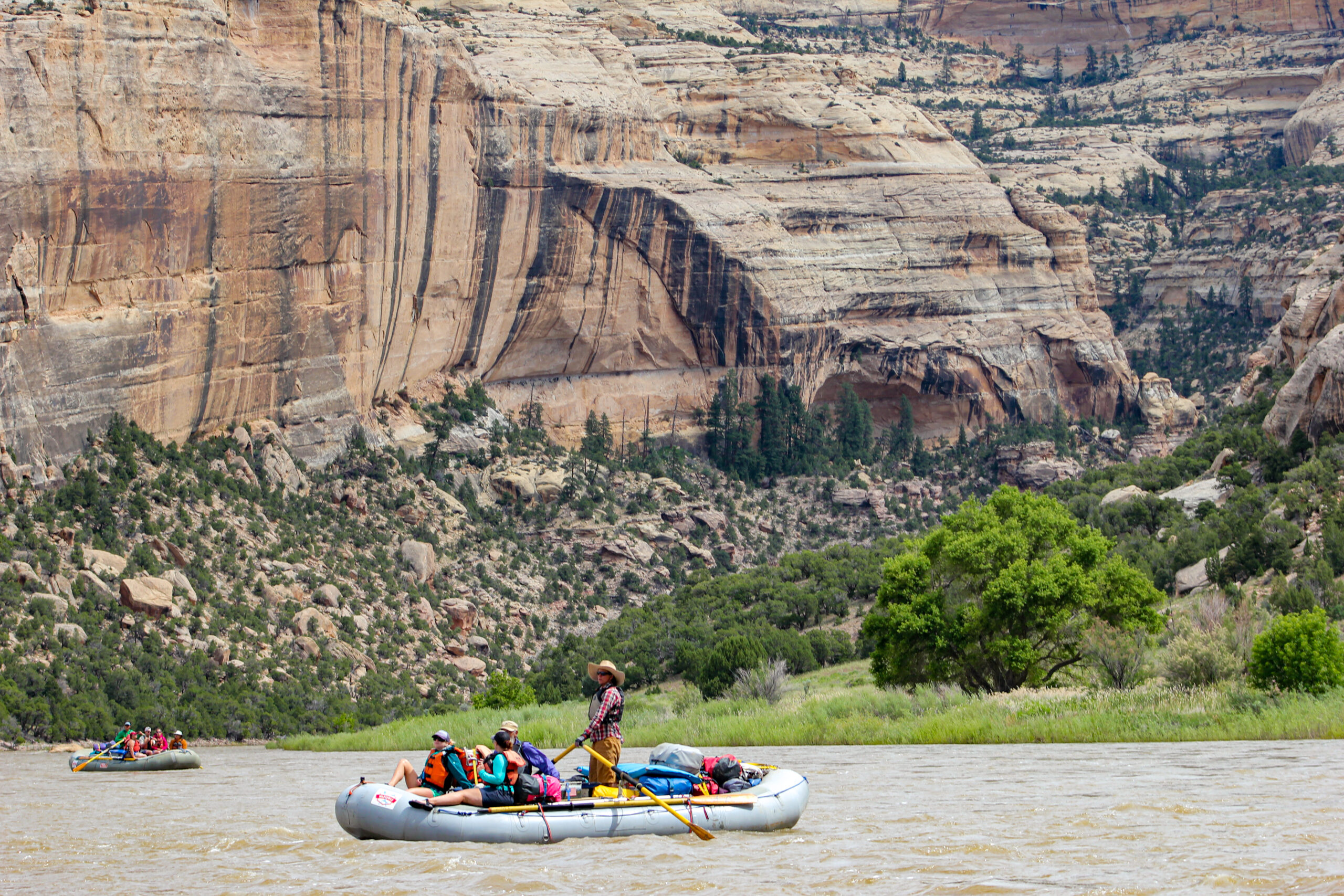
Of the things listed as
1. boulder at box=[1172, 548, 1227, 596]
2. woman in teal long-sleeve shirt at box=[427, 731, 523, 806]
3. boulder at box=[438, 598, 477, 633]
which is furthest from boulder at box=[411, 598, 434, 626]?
woman in teal long-sleeve shirt at box=[427, 731, 523, 806]

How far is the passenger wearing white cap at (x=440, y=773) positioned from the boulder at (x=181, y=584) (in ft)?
107

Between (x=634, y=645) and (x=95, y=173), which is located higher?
(x=95, y=173)

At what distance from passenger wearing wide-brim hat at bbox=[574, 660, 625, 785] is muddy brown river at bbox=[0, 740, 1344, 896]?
1.12m

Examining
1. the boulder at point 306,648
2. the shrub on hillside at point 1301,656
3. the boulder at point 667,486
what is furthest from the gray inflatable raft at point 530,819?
the boulder at point 667,486

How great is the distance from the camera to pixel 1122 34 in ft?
530

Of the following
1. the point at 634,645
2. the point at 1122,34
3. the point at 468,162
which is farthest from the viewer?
the point at 1122,34

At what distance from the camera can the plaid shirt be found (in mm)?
23359

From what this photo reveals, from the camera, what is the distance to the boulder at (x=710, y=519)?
264 ft

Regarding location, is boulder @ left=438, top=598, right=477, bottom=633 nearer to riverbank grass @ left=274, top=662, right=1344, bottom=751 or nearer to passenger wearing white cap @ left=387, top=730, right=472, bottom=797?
riverbank grass @ left=274, top=662, right=1344, bottom=751

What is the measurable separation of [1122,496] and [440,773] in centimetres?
4916

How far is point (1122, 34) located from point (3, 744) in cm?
14121

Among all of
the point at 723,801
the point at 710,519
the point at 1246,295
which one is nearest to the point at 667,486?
the point at 710,519

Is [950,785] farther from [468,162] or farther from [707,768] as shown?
[468,162]

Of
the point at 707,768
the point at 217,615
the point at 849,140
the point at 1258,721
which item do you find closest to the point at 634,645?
the point at 217,615
